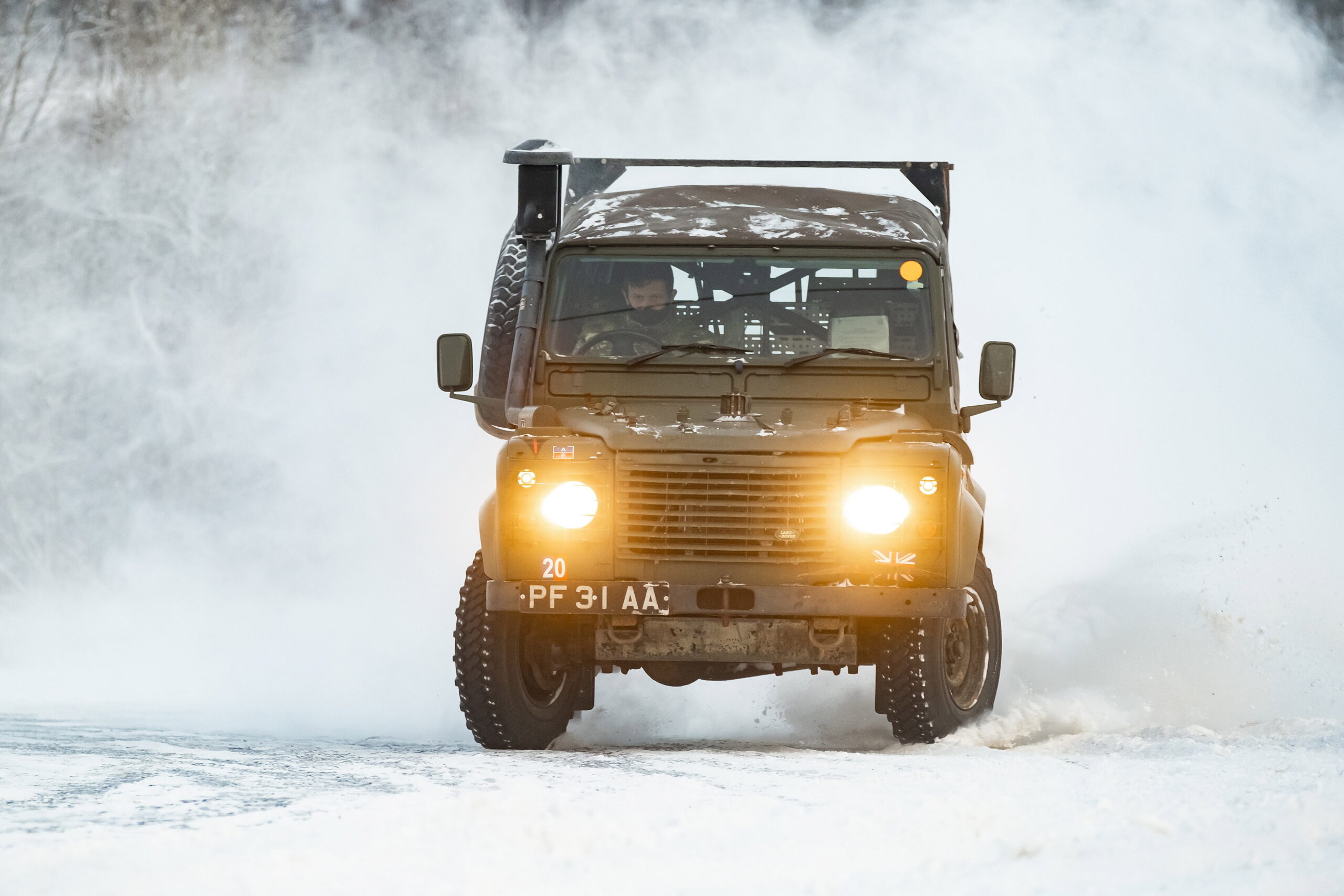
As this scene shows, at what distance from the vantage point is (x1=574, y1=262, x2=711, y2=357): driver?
7680 mm

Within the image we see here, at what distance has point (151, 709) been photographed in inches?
419

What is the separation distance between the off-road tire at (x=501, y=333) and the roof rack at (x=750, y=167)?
71 centimetres

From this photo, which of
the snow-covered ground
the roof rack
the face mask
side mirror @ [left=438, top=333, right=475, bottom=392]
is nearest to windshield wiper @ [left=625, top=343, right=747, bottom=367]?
the face mask

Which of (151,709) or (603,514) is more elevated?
(603,514)

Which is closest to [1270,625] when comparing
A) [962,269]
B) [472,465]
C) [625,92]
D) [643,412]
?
[643,412]

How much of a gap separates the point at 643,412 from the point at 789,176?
9.15ft

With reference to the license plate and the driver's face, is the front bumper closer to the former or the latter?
the license plate

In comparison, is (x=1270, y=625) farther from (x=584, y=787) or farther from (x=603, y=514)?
(x=584, y=787)

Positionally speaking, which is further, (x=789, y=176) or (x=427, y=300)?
(x=427, y=300)

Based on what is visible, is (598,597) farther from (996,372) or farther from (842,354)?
(996,372)

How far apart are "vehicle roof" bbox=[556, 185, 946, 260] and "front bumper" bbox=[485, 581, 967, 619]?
5.97 feet

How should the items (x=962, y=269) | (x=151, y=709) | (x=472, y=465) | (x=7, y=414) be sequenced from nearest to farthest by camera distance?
1. (x=151, y=709)
2. (x=472, y=465)
3. (x=962, y=269)
4. (x=7, y=414)

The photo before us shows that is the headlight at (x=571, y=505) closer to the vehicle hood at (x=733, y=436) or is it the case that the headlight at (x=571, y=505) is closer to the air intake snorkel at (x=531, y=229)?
the vehicle hood at (x=733, y=436)

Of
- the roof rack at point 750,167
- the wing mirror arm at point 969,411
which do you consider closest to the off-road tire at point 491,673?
the wing mirror arm at point 969,411
